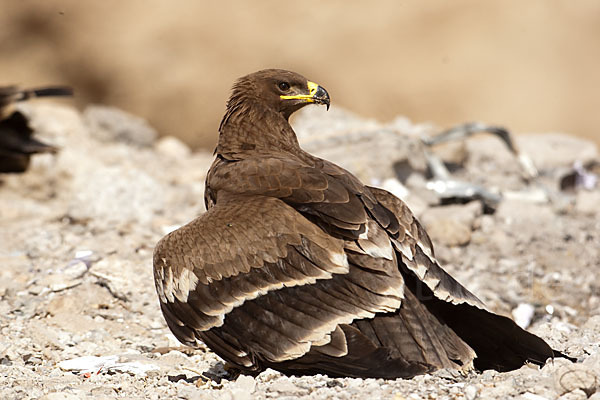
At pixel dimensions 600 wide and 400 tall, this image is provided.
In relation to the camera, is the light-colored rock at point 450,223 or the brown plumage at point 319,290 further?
the light-colored rock at point 450,223

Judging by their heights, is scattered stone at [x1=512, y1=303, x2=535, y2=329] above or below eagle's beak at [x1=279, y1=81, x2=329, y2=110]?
below

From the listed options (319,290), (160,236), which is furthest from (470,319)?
(160,236)

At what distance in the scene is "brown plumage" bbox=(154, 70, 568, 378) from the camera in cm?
430

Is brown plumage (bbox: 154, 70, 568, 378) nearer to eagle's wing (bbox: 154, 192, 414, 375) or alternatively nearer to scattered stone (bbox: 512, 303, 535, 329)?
eagle's wing (bbox: 154, 192, 414, 375)

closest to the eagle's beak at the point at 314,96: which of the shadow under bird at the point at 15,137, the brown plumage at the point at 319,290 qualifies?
the brown plumage at the point at 319,290

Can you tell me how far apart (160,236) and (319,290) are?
3883 millimetres

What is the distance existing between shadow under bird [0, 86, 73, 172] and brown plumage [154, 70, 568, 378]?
623 cm

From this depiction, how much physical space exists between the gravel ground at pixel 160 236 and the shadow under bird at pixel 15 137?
0.21 m

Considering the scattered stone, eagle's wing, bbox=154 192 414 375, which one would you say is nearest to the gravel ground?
the scattered stone

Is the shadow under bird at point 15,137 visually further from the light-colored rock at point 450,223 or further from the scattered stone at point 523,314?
the scattered stone at point 523,314

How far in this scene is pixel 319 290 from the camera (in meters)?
4.36

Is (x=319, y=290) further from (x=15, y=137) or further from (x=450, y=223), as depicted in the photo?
(x=15, y=137)

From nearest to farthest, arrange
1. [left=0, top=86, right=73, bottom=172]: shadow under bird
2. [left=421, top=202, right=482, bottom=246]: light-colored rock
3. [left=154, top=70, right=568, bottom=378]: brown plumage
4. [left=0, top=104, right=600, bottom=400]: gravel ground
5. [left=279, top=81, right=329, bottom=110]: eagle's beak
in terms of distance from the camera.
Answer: [left=154, top=70, right=568, bottom=378]: brown plumage, [left=0, top=104, right=600, bottom=400]: gravel ground, [left=279, top=81, right=329, bottom=110]: eagle's beak, [left=421, top=202, right=482, bottom=246]: light-colored rock, [left=0, top=86, right=73, bottom=172]: shadow under bird

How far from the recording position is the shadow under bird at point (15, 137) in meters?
10.4
